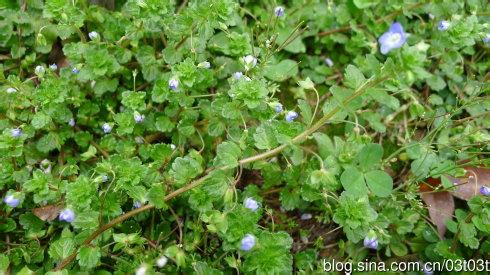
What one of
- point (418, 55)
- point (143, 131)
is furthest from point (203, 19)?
point (418, 55)

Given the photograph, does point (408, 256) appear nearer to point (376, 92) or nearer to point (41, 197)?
point (376, 92)

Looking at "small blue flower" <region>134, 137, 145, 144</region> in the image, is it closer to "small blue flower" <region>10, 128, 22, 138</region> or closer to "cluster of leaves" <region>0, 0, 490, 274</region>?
"cluster of leaves" <region>0, 0, 490, 274</region>

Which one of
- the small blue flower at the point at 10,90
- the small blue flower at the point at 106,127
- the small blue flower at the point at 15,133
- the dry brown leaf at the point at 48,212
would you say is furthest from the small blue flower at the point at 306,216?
the small blue flower at the point at 10,90

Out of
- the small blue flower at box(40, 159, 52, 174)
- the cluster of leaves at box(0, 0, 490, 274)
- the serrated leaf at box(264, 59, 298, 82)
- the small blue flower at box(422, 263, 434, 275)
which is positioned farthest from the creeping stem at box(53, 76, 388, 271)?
the small blue flower at box(422, 263, 434, 275)

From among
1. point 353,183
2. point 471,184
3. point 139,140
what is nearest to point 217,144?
point 139,140

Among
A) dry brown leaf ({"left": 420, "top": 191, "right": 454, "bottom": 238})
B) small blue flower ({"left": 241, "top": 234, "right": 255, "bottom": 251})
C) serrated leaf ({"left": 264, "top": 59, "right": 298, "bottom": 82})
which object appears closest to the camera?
small blue flower ({"left": 241, "top": 234, "right": 255, "bottom": 251})

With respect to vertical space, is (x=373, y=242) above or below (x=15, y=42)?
below

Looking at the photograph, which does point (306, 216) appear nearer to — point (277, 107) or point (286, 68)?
point (277, 107)

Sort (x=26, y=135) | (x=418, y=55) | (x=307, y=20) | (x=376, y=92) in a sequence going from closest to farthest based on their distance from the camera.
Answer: (x=418, y=55) → (x=376, y=92) → (x=26, y=135) → (x=307, y=20)
